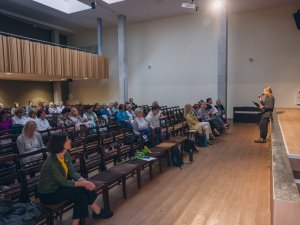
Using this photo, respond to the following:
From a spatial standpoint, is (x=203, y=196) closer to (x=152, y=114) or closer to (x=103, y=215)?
(x=103, y=215)

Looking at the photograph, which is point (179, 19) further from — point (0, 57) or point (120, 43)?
point (0, 57)

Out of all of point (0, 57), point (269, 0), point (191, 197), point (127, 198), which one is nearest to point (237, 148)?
point (191, 197)

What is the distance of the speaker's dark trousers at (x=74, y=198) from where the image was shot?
246 centimetres

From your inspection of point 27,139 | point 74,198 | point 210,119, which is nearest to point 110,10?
point 210,119

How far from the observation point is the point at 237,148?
6203 mm

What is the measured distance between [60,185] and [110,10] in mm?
9919

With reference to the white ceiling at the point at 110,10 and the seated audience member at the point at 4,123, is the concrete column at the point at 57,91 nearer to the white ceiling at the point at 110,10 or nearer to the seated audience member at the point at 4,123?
the white ceiling at the point at 110,10

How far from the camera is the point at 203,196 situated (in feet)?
11.4

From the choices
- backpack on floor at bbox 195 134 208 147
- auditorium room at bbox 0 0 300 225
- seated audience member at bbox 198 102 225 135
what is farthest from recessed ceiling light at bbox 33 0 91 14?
backpack on floor at bbox 195 134 208 147

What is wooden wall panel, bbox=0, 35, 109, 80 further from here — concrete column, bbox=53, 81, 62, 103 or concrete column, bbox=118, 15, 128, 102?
concrete column, bbox=53, 81, 62, 103

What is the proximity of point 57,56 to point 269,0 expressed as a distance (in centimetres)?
857

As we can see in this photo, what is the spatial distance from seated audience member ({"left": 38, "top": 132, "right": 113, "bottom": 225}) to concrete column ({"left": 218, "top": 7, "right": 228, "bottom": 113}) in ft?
28.9

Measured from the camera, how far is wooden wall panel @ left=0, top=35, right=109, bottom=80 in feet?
27.5

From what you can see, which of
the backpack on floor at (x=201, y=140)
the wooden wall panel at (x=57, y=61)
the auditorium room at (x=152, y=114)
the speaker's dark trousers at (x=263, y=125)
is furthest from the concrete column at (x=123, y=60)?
the speaker's dark trousers at (x=263, y=125)
